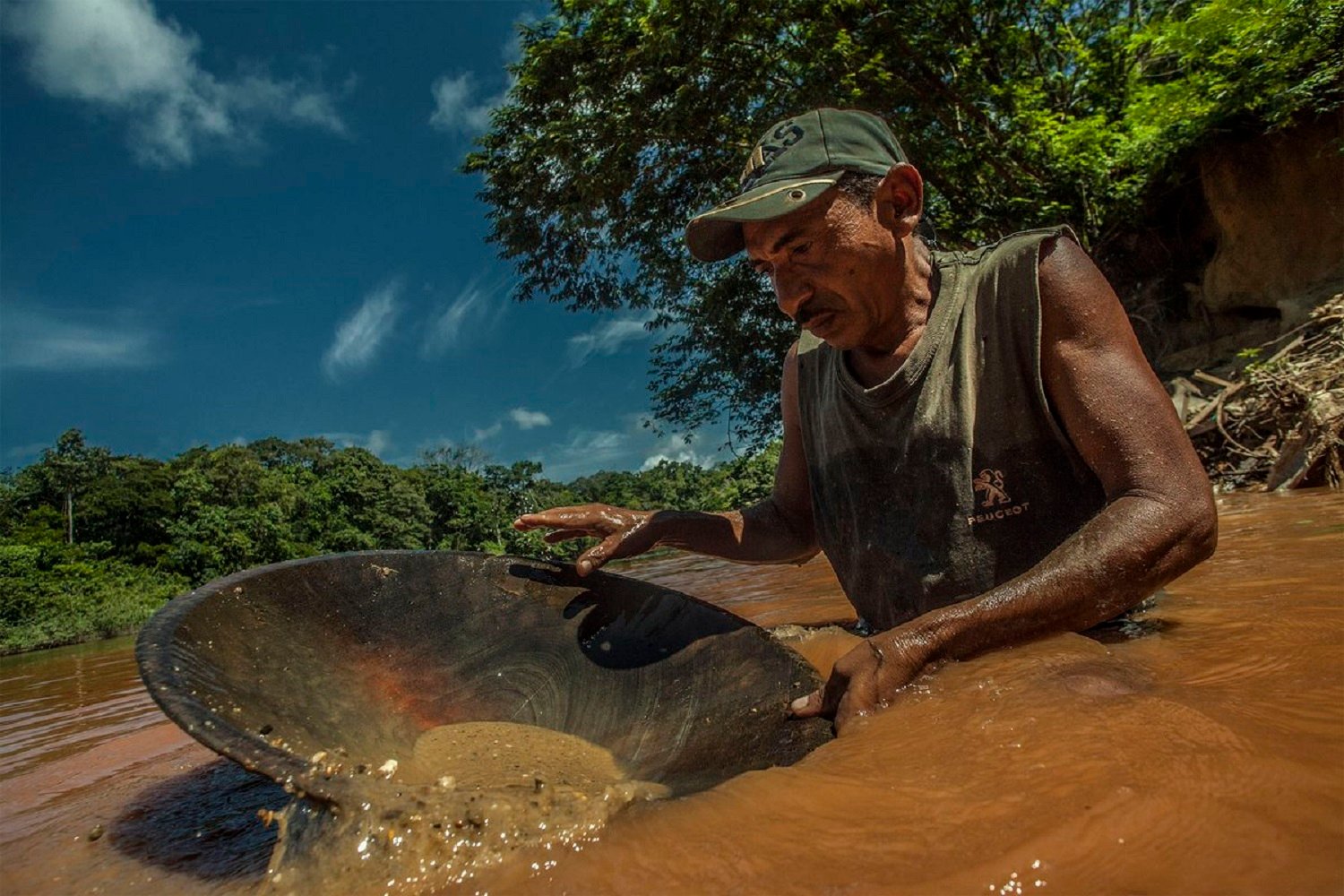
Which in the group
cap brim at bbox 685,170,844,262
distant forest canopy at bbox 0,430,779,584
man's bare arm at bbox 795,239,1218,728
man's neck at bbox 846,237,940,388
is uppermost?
distant forest canopy at bbox 0,430,779,584

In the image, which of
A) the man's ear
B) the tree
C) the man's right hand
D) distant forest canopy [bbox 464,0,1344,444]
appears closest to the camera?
the man's ear

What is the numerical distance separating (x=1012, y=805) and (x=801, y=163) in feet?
4.35

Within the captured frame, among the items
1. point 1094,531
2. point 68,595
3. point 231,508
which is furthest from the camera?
point 231,508

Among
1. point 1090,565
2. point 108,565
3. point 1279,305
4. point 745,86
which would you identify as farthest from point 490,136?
point 108,565

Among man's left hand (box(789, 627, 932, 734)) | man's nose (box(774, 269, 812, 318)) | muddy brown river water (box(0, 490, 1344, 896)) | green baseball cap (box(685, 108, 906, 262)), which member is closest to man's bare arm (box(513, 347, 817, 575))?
man's nose (box(774, 269, 812, 318))

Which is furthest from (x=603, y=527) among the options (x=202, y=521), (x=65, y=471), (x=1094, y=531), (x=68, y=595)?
(x=65, y=471)

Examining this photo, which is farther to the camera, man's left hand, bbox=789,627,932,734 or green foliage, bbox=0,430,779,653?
green foliage, bbox=0,430,779,653

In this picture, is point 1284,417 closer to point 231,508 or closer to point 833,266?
point 833,266

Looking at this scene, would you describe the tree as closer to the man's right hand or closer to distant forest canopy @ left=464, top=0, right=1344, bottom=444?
distant forest canopy @ left=464, top=0, right=1344, bottom=444

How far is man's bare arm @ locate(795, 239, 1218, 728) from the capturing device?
128cm

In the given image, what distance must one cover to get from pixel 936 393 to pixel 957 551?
0.36 m

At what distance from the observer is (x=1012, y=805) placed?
31.9 inches

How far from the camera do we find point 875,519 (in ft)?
6.15

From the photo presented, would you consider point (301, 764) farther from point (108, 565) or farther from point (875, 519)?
point (108, 565)
